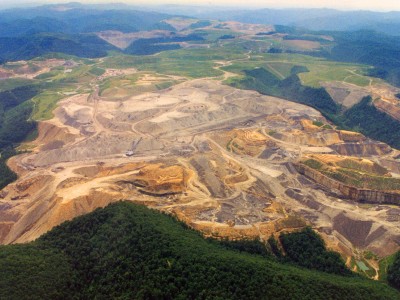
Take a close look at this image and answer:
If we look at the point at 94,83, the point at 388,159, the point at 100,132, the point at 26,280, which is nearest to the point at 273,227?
the point at 26,280

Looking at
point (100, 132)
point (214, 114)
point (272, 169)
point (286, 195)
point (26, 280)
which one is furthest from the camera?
point (214, 114)

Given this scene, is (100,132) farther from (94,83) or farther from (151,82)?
(94,83)

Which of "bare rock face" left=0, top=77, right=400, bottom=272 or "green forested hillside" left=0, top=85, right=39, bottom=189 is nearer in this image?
"bare rock face" left=0, top=77, right=400, bottom=272

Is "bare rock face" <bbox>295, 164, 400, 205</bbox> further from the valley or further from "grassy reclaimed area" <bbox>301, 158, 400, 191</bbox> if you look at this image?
"grassy reclaimed area" <bbox>301, 158, 400, 191</bbox>

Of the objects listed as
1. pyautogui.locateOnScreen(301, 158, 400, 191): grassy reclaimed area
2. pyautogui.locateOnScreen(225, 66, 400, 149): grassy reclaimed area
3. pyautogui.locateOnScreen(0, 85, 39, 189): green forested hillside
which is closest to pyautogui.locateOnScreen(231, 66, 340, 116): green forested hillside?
pyautogui.locateOnScreen(225, 66, 400, 149): grassy reclaimed area

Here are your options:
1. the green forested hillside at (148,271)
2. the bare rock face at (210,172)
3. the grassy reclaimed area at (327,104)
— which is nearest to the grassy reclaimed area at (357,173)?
the bare rock face at (210,172)

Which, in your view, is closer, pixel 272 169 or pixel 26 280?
pixel 26 280
